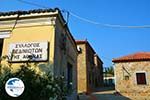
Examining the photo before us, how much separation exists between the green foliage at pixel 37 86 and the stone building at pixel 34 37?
0.64m

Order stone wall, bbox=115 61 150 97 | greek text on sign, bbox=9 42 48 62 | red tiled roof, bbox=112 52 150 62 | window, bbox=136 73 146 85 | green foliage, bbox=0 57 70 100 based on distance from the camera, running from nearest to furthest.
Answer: green foliage, bbox=0 57 70 100
greek text on sign, bbox=9 42 48 62
stone wall, bbox=115 61 150 97
window, bbox=136 73 146 85
red tiled roof, bbox=112 52 150 62

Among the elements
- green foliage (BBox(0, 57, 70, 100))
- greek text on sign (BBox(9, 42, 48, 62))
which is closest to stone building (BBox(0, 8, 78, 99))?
greek text on sign (BBox(9, 42, 48, 62))

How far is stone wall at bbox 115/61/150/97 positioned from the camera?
20828mm

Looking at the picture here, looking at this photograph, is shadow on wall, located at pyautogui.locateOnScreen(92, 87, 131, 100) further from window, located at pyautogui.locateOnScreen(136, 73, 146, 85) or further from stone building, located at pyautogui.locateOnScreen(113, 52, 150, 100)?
window, located at pyautogui.locateOnScreen(136, 73, 146, 85)

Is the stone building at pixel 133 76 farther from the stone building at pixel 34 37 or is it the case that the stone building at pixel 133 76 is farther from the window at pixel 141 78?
the stone building at pixel 34 37

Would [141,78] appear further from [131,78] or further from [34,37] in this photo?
[34,37]

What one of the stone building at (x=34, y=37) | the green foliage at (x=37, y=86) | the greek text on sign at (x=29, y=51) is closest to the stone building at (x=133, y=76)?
the stone building at (x=34, y=37)

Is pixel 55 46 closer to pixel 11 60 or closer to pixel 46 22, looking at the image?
pixel 46 22

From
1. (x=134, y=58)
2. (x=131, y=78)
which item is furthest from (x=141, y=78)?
(x=134, y=58)

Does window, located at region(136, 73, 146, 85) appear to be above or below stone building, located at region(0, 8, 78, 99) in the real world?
below

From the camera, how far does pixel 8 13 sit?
30.3ft

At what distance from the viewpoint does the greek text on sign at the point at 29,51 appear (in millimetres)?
8219

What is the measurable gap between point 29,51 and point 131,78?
15.1 m

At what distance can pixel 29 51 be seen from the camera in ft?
27.5
